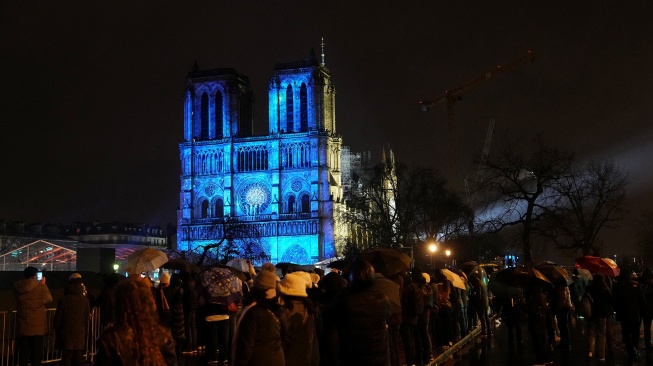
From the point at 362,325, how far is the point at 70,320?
504cm

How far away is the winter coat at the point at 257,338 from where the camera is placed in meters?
7.96

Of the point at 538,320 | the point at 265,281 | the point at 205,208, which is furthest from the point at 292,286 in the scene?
the point at 205,208

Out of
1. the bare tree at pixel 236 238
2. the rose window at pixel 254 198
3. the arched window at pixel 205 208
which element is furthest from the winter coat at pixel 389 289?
the arched window at pixel 205 208

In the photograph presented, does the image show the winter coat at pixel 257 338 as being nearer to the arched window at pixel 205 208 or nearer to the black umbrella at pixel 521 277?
the black umbrella at pixel 521 277

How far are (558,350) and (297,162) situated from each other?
76.3 metres

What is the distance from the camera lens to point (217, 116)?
99.3 meters

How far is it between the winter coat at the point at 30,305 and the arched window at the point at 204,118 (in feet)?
285

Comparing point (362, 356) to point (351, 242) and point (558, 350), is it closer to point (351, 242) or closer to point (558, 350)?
point (558, 350)

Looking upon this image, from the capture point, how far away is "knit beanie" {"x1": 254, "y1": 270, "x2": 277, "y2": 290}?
827 cm

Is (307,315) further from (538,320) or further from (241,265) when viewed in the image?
(241,265)

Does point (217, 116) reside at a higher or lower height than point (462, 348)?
higher

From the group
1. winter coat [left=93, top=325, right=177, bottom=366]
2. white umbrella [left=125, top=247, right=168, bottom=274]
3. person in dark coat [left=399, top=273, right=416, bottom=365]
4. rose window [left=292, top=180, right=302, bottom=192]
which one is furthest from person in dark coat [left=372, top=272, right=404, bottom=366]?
rose window [left=292, top=180, right=302, bottom=192]

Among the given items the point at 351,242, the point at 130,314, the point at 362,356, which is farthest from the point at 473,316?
the point at 351,242

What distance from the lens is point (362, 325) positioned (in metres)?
9.27
